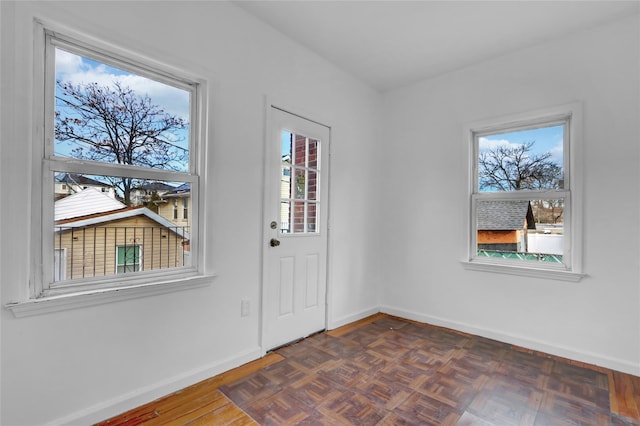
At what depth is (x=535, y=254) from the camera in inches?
118

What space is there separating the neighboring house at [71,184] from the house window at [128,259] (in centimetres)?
39

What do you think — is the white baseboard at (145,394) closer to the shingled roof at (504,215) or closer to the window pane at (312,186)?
the window pane at (312,186)

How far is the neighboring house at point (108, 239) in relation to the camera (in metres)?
1.76

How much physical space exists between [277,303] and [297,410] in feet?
3.29

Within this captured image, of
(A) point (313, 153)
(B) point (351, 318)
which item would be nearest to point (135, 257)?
(A) point (313, 153)

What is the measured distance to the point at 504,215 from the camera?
3174 mm

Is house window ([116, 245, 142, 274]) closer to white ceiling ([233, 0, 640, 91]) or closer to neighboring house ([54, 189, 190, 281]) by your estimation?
neighboring house ([54, 189, 190, 281])

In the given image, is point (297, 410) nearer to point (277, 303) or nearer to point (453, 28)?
point (277, 303)

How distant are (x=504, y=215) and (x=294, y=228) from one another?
2.08 m

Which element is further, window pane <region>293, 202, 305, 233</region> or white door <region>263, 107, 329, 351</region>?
window pane <region>293, 202, 305, 233</region>

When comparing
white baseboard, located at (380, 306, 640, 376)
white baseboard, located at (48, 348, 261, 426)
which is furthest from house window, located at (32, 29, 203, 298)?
white baseboard, located at (380, 306, 640, 376)

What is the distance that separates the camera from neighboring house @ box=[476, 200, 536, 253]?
120 inches

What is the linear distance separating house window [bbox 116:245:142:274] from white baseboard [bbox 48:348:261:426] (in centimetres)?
74

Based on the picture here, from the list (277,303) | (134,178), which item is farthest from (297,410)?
(134,178)
